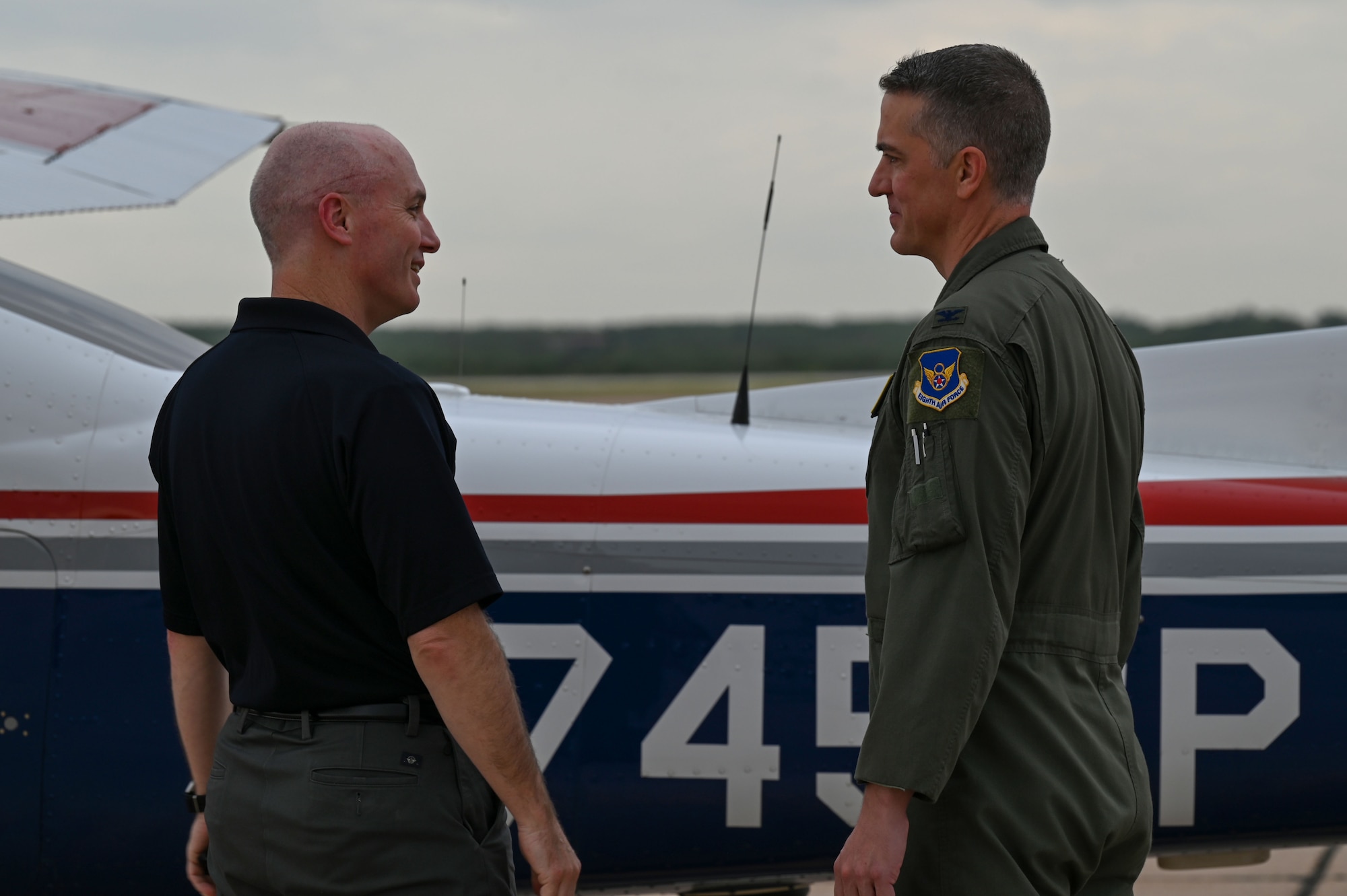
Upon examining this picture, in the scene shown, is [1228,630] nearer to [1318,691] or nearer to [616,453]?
[1318,691]

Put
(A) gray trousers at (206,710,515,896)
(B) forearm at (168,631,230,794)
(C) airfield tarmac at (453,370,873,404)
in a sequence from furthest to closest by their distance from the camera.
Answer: (C) airfield tarmac at (453,370,873,404), (B) forearm at (168,631,230,794), (A) gray trousers at (206,710,515,896)

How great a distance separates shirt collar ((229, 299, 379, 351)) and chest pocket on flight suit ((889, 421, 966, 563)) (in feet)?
2.46

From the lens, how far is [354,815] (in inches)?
66.2

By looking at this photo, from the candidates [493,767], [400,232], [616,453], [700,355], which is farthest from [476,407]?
[700,355]

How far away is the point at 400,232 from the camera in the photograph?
1.82 metres

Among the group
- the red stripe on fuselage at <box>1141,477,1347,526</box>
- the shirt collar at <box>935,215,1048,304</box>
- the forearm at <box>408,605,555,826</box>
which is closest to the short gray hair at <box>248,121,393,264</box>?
the forearm at <box>408,605,555,826</box>

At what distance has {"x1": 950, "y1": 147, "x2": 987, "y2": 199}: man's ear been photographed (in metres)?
1.74

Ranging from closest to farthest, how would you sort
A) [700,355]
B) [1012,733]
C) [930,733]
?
[930,733], [1012,733], [700,355]

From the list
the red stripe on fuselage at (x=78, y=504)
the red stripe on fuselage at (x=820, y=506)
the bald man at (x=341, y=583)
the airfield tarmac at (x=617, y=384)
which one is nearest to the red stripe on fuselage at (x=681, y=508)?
the red stripe on fuselage at (x=820, y=506)

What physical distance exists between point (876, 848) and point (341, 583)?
768 mm

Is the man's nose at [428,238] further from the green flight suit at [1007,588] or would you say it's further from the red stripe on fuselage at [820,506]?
the red stripe on fuselage at [820,506]

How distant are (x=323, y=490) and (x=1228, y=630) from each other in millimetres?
2160

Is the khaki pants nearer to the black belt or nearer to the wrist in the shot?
the wrist

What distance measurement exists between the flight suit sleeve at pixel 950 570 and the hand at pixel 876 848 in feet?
0.12
